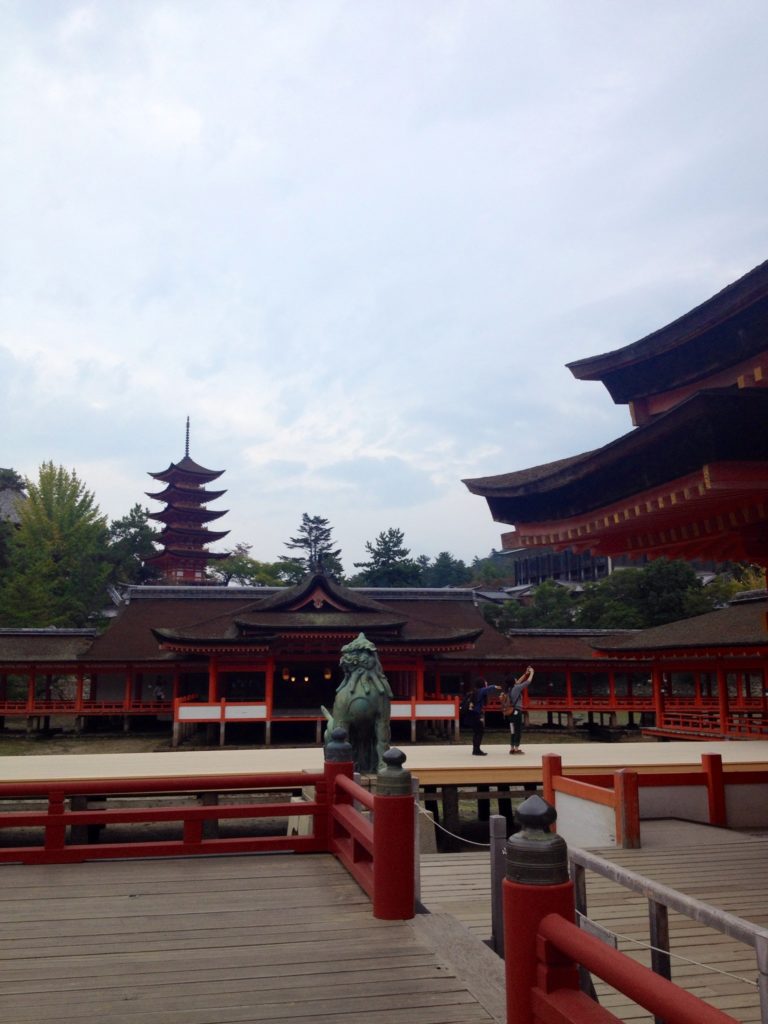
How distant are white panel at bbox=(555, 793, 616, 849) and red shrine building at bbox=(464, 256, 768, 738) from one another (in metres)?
3.14

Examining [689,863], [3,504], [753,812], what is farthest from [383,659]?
[3,504]

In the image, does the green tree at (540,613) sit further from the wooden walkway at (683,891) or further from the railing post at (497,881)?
the railing post at (497,881)

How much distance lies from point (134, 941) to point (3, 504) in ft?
217

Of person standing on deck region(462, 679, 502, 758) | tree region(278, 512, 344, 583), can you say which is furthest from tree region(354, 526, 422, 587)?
person standing on deck region(462, 679, 502, 758)

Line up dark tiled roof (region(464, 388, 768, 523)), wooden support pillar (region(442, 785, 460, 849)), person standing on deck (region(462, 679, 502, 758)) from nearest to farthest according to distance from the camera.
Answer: dark tiled roof (region(464, 388, 768, 523)) → wooden support pillar (region(442, 785, 460, 849)) → person standing on deck (region(462, 679, 502, 758))

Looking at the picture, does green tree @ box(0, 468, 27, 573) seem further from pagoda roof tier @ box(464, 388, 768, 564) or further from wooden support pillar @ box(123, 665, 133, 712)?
pagoda roof tier @ box(464, 388, 768, 564)

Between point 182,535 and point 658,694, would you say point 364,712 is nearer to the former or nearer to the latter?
point 658,694

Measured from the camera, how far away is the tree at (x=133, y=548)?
180ft

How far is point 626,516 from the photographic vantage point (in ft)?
23.9

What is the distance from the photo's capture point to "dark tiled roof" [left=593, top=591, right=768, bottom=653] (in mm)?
23391

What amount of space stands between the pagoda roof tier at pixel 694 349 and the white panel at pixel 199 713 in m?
20.0

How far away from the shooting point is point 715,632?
24547 mm

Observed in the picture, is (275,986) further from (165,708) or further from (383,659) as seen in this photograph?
(165,708)

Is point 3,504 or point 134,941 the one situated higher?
point 3,504
